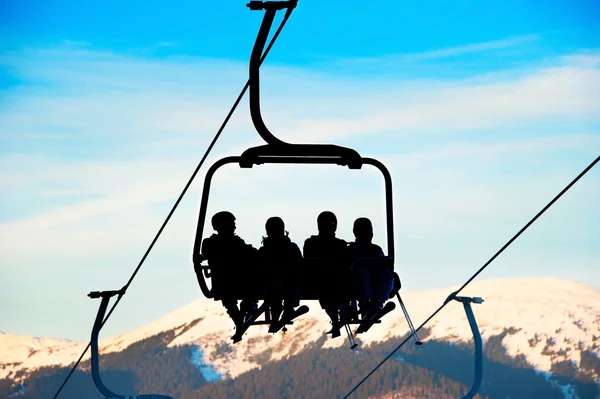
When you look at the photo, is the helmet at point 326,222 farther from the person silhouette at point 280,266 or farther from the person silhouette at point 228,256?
the person silhouette at point 228,256

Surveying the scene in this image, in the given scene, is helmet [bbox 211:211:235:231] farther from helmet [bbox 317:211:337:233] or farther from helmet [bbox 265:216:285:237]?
helmet [bbox 317:211:337:233]

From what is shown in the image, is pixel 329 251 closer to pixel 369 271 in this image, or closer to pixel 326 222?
pixel 326 222

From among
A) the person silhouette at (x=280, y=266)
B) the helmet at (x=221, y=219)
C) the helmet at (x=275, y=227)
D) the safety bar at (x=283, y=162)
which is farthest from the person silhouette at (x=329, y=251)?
the helmet at (x=221, y=219)

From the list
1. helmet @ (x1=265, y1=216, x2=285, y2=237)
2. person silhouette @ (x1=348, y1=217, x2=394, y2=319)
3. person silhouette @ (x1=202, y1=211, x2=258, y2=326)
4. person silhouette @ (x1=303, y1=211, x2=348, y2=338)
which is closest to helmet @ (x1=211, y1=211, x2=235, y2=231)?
person silhouette @ (x1=202, y1=211, x2=258, y2=326)

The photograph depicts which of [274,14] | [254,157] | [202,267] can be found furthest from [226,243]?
[274,14]

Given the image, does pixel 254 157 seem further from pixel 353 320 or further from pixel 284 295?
pixel 353 320

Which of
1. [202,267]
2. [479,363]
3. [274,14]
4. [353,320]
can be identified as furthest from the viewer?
[479,363]

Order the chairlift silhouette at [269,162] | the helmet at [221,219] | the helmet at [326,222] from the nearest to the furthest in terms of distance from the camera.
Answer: the chairlift silhouette at [269,162] < the helmet at [221,219] < the helmet at [326,222]
